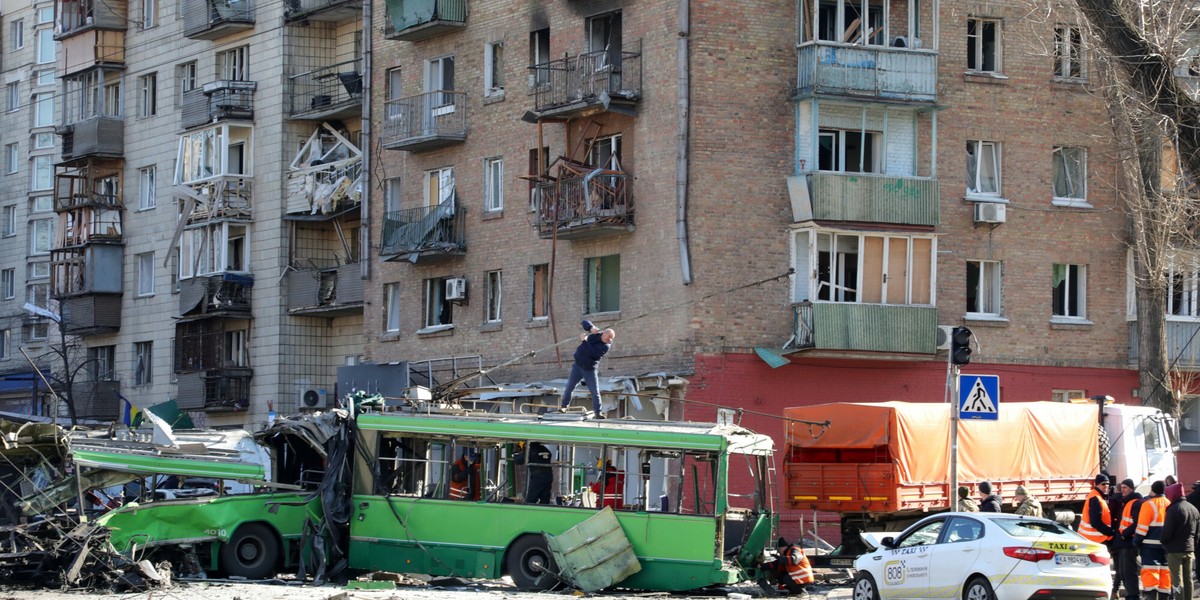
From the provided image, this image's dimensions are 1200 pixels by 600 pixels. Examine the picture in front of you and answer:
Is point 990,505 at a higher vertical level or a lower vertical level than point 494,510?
higher

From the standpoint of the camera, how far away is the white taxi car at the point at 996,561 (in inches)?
782

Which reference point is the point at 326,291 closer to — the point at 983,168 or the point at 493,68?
the point at 493,68

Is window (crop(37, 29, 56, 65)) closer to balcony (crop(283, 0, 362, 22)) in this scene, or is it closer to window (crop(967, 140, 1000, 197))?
balcony (crop(283, 0, 362, 22))

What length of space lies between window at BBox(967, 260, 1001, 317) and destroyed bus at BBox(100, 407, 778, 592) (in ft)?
45.2

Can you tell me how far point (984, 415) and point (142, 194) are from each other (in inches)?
1453

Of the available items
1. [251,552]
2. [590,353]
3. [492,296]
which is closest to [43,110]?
[492,296]

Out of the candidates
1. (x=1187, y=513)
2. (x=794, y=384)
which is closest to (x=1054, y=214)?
(x=794, y=384)

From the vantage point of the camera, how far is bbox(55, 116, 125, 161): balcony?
177ft

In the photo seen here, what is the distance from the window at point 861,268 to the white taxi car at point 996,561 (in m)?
14.6

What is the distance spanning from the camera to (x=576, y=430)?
24281mm

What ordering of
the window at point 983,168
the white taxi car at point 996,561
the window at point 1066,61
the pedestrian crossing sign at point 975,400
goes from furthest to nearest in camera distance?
the window at point 1066,61 → the window at point 983,168 → the pedestrian crossing sign at point 975,400 → the white taxi car at point 996,561

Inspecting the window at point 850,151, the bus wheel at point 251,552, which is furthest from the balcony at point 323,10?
the bus wheel at point 251,552

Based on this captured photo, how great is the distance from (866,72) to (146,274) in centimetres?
2627

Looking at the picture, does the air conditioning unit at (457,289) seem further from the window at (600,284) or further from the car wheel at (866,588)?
the car wheel at (866,588)
